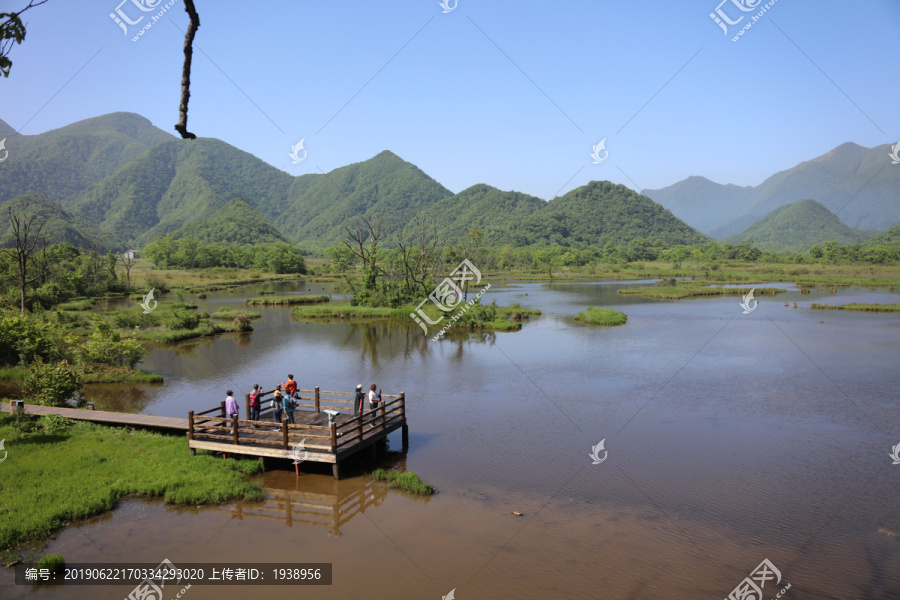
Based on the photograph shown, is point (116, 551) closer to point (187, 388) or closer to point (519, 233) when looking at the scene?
point (187, 388)

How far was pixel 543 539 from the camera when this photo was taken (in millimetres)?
12922

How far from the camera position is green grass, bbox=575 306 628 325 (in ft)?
156

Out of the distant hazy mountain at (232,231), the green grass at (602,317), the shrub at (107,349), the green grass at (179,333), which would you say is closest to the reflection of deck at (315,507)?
the shrub at (107,349)

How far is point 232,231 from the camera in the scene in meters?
184

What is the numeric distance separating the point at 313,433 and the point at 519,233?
186m

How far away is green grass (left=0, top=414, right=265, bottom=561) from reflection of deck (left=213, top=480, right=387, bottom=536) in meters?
0.52

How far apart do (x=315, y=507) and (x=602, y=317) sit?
124 feet

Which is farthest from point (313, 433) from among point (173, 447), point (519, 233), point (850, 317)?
point (519, 233)

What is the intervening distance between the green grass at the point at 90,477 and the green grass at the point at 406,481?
345cm

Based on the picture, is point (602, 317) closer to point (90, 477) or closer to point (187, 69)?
point (90, 477)

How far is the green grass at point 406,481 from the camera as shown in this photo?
1538 centimetres

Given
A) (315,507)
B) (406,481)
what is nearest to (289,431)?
(315,507)
